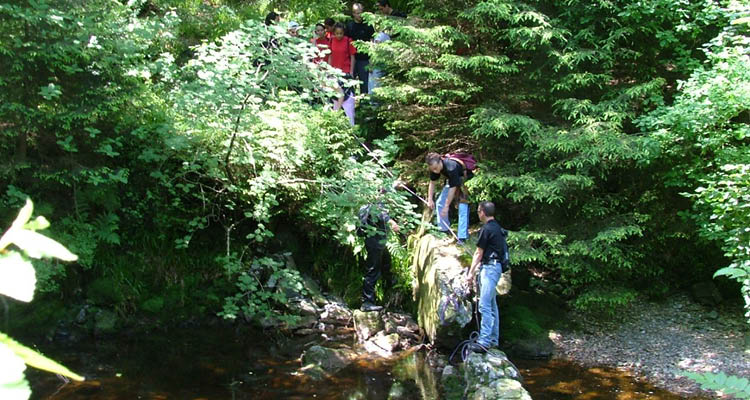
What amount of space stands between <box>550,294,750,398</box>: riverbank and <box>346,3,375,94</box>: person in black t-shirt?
18.1 ft

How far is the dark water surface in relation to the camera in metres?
6.97

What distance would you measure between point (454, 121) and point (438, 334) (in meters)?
3.78

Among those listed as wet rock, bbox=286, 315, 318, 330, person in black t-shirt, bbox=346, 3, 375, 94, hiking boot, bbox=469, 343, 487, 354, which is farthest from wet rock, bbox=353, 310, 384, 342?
person in black t-shirt, bbox=346, 3, 375, 94

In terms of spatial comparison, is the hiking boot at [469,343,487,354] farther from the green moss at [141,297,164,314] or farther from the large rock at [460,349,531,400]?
the green moss at [141,297,164,314]

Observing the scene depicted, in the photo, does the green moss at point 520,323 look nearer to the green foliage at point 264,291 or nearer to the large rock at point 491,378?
the large rock at point 491,378

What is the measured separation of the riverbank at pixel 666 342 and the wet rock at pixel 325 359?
2.88 meters

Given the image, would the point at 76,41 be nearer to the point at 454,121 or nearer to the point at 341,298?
the point at 341,298

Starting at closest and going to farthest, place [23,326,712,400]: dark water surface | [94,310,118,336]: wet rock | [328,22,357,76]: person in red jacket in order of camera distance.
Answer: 1. [23,326,712,400]: dark water surface
2. [94,310,118,336]: wet rock
3. [328,22,357,76]: person in red jacket

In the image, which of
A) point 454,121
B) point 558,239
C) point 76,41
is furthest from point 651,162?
point 76,41

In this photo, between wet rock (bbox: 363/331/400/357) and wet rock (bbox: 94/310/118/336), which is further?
wet rock (bbox: 363/331/400/357)

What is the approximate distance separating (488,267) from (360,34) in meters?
5.50

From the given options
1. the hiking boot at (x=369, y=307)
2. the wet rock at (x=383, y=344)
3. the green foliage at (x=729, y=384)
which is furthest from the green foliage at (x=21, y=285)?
the hiking boot at (x=369, y=307)

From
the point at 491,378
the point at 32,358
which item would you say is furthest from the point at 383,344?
the point at 32,358

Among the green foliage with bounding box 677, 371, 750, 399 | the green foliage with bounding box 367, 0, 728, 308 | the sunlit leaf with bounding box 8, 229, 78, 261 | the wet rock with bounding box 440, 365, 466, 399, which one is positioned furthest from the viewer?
the green foliage with bounding box 367, 0, 728, 308
